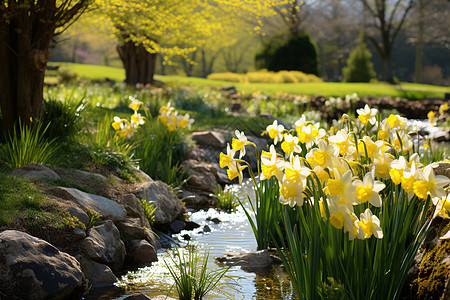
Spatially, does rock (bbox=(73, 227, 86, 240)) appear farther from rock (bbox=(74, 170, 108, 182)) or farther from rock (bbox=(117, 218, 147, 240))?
rock (bbox=(74, 170, 108, 182))

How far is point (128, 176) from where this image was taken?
5527mm

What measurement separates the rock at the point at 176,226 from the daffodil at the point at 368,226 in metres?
3.27

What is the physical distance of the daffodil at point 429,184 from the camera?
2.05m

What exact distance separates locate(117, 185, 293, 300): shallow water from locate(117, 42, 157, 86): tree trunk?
1581 cm

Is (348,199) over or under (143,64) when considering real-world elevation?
under

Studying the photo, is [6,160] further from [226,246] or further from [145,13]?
[145,13]

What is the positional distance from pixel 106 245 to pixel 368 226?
234 cm

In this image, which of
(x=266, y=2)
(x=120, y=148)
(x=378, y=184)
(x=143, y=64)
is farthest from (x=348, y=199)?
(x=143, y=64)

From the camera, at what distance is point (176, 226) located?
5.23 meters

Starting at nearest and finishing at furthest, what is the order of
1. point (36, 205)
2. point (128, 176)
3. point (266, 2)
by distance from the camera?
point (36, 205) → point (128, 176) → point (266, 2)

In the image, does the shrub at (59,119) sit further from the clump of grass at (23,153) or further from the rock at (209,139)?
the rock at (209,139)

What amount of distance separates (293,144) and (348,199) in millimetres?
780

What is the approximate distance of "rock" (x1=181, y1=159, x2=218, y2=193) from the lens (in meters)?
6.92

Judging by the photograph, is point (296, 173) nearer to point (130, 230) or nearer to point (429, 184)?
point (429, 184)
